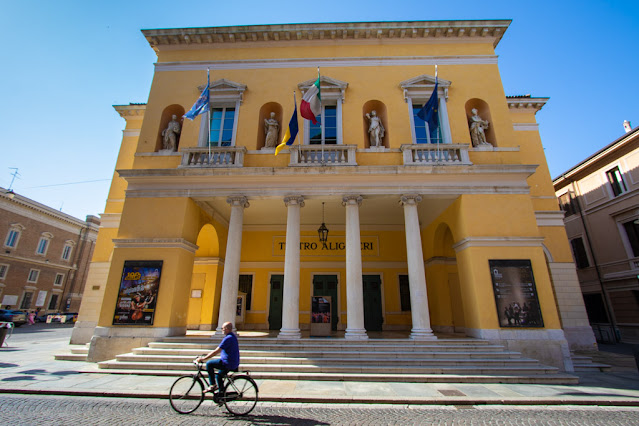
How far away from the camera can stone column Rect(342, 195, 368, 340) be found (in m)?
10.3

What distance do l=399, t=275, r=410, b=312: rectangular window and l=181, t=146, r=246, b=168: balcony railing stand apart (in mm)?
9873

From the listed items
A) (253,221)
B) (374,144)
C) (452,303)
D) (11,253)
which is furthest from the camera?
(11,253)

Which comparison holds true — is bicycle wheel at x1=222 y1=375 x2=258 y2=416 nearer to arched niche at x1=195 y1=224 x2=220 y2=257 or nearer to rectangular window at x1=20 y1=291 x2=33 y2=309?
arched niche at x1=195 y1=224 x2=220 y2=257

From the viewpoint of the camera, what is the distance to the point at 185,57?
47.9 ft

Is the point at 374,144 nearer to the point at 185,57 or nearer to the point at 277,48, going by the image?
the point at 277,48

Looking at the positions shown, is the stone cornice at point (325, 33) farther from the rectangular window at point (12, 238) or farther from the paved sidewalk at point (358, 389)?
the rectangular window at point (12, 238)

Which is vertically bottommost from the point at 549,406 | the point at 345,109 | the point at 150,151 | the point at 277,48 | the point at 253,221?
the point at 549,406

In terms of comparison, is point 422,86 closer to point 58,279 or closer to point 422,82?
point 422,82

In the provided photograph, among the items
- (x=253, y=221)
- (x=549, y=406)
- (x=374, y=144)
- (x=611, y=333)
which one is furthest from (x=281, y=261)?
(x=611, y=333)

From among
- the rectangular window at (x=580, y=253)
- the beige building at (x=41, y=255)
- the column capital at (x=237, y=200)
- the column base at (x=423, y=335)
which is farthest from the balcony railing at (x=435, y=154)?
the beige building at (x=41, y=255)

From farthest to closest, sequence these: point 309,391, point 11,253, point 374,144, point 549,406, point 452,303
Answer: point 11,253 < point 452,303 < point 374,144 < point 309,391 < point 549,406

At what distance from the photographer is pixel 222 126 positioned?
13.8 metres

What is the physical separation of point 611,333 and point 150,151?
29.1 m

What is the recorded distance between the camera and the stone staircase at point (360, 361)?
26.3ft
